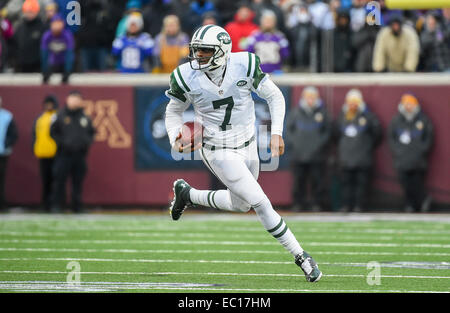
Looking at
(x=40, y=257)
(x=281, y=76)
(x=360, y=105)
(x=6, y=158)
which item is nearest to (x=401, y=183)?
(x=360, y=105)

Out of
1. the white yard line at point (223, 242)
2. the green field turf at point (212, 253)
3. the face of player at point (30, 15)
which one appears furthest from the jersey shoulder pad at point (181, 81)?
the face of player at point (30, 15)

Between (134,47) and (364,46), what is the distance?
11.1 ft

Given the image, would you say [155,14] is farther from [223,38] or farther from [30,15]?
[223,38]

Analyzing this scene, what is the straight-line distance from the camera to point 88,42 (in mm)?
16469

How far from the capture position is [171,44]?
52.4ft

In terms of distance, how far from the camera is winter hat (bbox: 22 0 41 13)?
54.5 feet

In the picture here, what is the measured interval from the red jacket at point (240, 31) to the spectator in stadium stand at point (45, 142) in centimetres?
274

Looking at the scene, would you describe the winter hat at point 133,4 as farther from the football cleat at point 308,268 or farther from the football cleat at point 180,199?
the football cleat at point 308,268

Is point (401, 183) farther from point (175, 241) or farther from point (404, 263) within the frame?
point (404, 263)

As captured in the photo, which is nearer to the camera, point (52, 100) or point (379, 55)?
point (379, 55)

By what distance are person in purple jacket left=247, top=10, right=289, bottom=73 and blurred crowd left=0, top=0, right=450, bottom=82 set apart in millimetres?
14

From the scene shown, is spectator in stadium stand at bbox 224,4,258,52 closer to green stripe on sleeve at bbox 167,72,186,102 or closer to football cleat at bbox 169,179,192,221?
football cleat at bbox 169,179,192,221

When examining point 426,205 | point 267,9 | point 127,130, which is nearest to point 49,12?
point 127,130

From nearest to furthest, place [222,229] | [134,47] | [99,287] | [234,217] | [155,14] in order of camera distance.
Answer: [99,287] → [222,229] → [234,217] → [134,47] → [155,14]
